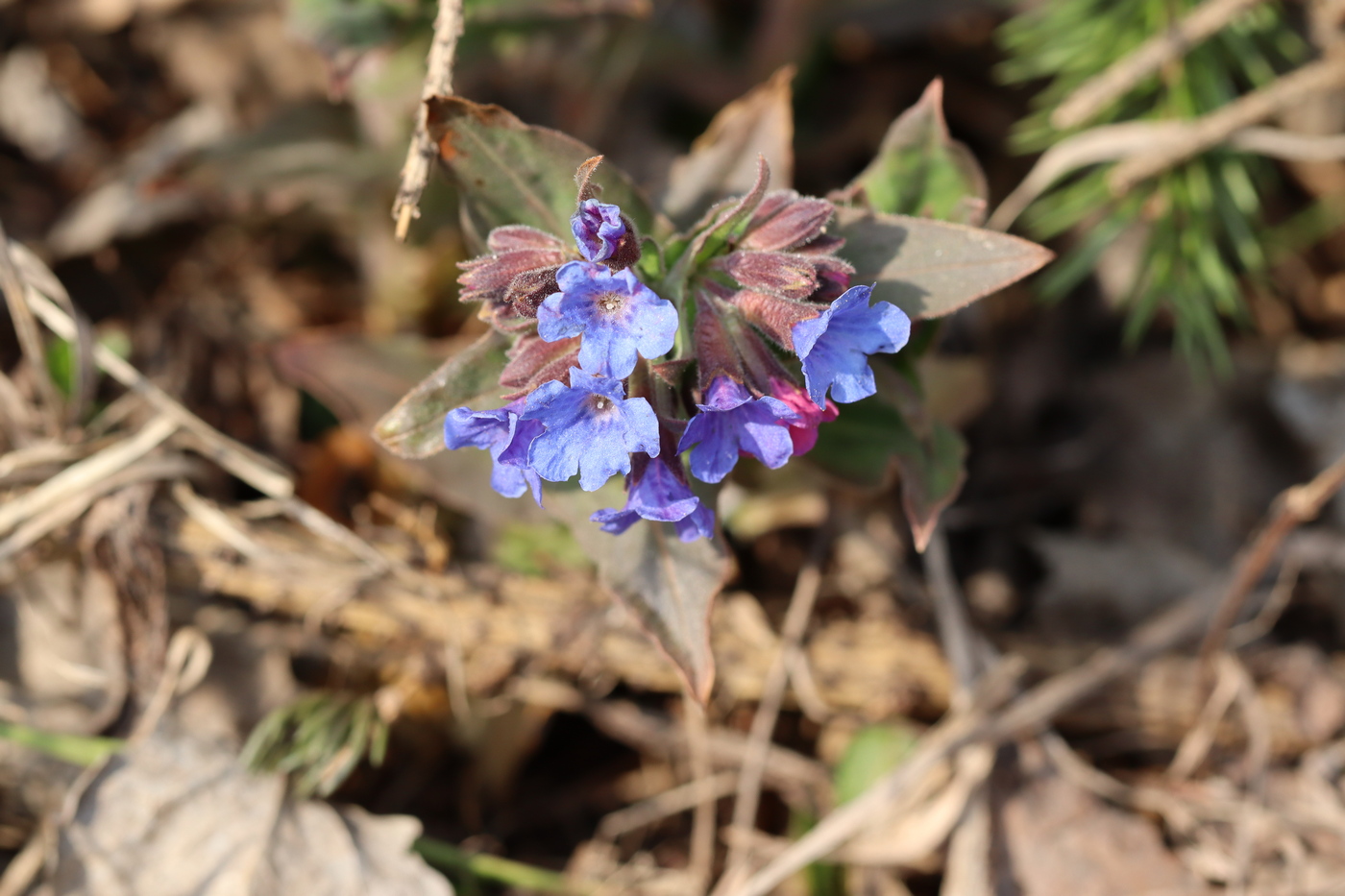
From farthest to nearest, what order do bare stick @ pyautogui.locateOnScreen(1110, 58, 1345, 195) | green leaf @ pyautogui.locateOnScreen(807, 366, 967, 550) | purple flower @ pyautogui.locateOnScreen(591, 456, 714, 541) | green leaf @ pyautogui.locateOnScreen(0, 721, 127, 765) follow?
bare stick @ pyautogui.locateOnScreen(1110, 58, 1345, 195)
green leaf @ pyautogui.locateOnScreen(0, 721, 127, 765)
green leaf @ pyautogui.locateOnScreen(807, 366, 967, 550)
purple flower @ pyautogui.locateOnScreen(591, 456, 714, 541)

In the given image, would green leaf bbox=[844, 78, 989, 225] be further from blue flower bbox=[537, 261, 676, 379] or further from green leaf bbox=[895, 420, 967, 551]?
blue flower bbox=[537, 261, 676, 379]

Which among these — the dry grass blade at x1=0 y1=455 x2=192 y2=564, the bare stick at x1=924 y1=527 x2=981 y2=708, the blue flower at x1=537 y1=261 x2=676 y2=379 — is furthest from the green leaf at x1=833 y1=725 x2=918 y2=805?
the dry grass blade at x1=0 y1=455 x2=192 y2=564

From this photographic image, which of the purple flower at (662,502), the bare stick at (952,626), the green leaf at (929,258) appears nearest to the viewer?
the purple flower at (662,502)

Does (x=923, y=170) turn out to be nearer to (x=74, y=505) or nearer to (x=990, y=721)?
(x=990, y=721)

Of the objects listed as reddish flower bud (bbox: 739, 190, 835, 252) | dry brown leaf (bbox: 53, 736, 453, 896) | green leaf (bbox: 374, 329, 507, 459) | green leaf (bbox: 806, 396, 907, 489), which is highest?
reddish flower bud (bbox: 739, 190, 835, 252)

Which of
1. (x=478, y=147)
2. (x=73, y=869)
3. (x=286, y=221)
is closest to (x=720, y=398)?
(x=478, y=147)

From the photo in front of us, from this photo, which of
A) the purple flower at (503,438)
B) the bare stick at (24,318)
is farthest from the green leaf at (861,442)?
the bare stick at (24,318)

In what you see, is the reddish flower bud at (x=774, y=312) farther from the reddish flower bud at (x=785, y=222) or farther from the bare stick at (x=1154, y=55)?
the bare stick at (x=1154, y=55)

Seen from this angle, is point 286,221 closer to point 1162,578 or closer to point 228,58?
point 228,58

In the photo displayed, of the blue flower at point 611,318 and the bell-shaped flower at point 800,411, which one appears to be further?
the bell-shaped flower at point 800,411
